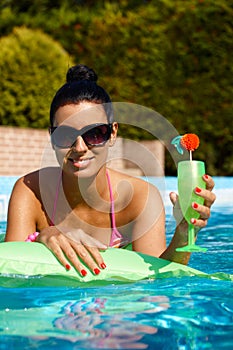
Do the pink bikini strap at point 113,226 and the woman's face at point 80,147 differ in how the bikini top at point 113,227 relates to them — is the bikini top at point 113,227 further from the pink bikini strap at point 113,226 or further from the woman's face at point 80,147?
the woman's face at point 80,147

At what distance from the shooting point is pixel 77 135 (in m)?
2.95

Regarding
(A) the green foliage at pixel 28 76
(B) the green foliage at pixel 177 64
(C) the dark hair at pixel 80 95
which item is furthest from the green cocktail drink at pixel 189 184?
(A) the green foliage at pixel 28 76

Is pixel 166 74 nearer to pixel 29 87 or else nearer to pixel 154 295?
pixel 29 87

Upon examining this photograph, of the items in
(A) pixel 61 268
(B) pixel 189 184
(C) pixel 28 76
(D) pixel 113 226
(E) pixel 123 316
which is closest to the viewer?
(E) pixel 123 316

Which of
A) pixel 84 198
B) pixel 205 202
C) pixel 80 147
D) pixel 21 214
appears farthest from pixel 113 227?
pixel 205 202

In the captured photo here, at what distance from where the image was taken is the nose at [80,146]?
9.58ft

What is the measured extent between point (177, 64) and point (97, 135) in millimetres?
10968

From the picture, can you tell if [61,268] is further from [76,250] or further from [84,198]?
[84,198]

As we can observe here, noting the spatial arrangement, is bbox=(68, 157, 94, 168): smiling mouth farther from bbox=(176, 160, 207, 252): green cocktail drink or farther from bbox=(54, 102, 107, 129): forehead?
bbox=(176, 160, 207, 252): green cocktail drink

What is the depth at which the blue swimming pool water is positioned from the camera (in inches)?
77.5

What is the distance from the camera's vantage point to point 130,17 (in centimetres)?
1408

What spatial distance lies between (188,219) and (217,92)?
11070mm

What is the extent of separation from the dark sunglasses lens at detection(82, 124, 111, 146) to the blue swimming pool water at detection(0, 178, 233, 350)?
2.26 ft

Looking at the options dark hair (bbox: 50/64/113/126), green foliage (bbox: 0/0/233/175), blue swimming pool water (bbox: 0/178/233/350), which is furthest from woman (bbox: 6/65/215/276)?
green foliage (bbox: 0/0/233/175)
